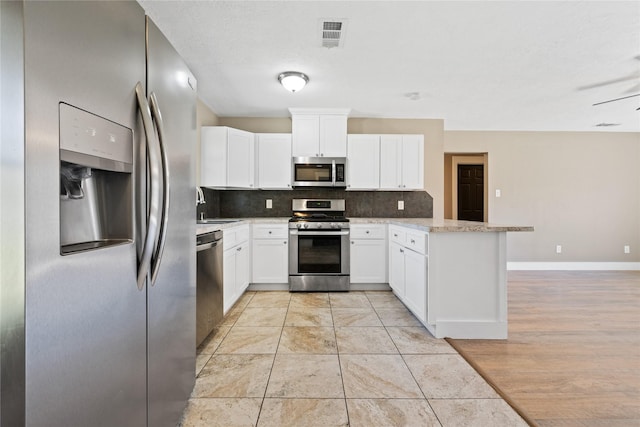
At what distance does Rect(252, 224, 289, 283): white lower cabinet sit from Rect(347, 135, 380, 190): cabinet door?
1154mm

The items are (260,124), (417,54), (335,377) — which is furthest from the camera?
(260,124)

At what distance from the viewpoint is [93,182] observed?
3.01 feet

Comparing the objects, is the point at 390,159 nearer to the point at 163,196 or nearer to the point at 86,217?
the point at 163,196

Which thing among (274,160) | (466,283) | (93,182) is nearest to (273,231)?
(274,160)

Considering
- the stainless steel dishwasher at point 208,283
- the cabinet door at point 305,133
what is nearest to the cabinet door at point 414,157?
the cabinet door at point 305,133

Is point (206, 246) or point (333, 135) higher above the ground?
point (333, 135)

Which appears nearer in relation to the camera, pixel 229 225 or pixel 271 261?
pixel 229 225

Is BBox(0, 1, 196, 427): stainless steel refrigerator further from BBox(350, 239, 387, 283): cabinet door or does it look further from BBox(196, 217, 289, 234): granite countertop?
BBox(350, 239, 387, 283): cabinet door

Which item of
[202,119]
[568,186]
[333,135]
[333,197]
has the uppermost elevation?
[202,119]

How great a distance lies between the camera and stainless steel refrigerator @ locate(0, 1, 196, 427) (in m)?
0.60

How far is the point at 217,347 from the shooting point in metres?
2.27

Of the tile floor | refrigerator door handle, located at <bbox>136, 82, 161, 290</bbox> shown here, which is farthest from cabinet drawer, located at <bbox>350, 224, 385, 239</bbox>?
refrigerator door handle, located at <bbox>136, 82, 161, 290</bbox>

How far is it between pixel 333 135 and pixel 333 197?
880mm

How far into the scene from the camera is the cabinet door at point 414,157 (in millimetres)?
4082
